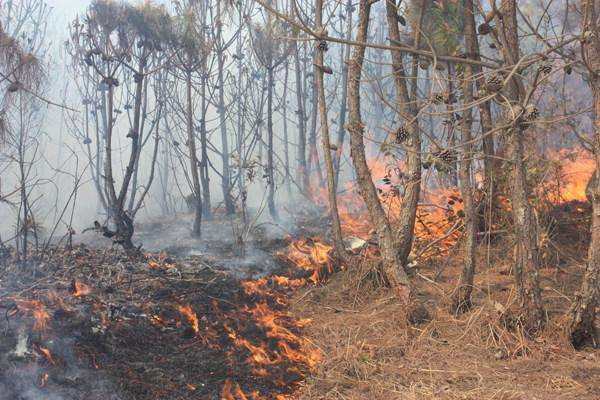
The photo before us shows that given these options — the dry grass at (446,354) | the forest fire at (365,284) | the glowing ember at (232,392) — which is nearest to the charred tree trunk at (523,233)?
the forest fire at (365,284)

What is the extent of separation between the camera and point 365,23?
545 cm

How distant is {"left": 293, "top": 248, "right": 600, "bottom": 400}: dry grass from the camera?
3.79 m

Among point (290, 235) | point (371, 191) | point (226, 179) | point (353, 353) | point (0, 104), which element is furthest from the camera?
point (226, 179)

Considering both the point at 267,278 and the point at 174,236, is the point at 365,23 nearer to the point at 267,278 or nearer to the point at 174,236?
the point at 267,278

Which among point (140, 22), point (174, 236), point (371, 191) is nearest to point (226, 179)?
point (174, 236)

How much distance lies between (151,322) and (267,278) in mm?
2118

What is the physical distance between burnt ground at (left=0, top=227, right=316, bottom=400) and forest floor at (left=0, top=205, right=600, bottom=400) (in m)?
0.01

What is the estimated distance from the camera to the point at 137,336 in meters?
4.50

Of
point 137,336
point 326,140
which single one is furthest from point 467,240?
point 137,336

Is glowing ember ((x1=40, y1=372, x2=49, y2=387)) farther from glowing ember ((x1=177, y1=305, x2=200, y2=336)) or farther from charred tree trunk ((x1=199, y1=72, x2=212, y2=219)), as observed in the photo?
charred tree trunk ((x1=199, y1=72, x2=212, y2=219))

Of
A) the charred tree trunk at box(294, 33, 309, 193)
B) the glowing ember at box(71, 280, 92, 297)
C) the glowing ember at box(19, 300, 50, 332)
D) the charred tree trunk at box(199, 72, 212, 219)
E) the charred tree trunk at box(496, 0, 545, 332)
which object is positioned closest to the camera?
the glowing ember at box(19, 300, 50, 332)

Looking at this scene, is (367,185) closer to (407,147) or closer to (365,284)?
(407,147)

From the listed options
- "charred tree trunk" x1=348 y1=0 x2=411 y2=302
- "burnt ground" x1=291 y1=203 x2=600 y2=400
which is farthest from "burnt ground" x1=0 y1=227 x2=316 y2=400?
"charred tree trunk" x1=348 y1=0 x2=411 y2=302

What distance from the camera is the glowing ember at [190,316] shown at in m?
4.90
